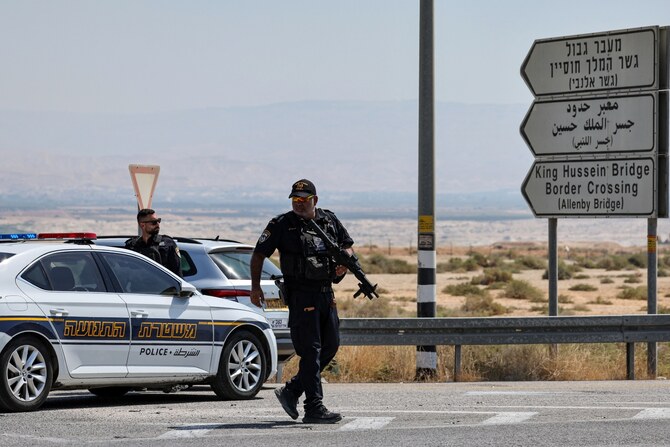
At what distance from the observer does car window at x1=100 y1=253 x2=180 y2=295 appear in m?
12.0

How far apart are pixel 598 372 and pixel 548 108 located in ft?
12.8

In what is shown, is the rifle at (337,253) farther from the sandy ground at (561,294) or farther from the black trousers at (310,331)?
the sandy ground at (561,294)

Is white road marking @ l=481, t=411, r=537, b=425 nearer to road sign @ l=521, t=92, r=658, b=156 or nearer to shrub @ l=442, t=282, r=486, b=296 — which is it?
road sign @ l=521, t=92, r=658, b=156

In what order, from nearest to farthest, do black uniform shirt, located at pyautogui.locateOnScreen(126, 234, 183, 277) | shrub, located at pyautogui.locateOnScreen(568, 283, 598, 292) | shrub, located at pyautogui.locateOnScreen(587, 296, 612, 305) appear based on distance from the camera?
1. black uniform shirt, located at pyautogui.locateOnScreen(126, 234, 183, 277)
2. shrub, located at pyautogui.locateOnScreen(587, 296, 612, 305)
3. shrub, located at pyautogui.locateOnScreen(568, 283, 598, 292)

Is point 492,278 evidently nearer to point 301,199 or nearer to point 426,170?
point 426,170

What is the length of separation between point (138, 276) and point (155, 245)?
169cm

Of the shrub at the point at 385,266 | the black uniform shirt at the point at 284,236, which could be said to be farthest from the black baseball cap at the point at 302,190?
the shrub at the point at 385,266

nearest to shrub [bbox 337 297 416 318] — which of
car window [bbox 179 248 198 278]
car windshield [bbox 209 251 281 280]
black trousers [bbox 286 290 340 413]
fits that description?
car windshield [bbox 209 251 281 280]

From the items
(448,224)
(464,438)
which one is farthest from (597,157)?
(448,224)

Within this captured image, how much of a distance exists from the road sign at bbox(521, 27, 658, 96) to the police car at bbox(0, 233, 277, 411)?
7.41 meters

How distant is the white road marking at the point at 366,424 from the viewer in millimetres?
10141

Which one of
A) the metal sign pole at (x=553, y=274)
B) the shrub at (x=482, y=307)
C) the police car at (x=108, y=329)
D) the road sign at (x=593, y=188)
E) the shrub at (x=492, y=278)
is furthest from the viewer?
the shrub at (x=492, y=278)

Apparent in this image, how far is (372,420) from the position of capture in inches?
417

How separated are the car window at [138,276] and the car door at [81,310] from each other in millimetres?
229
